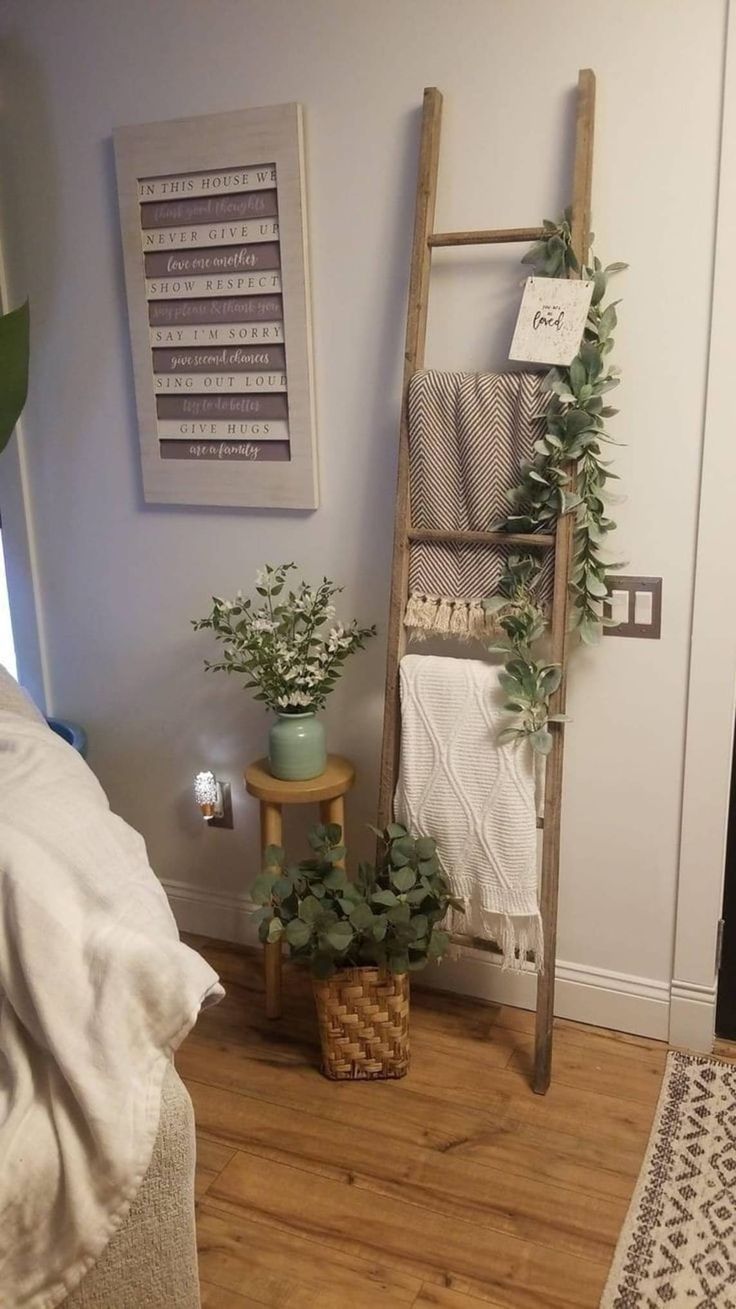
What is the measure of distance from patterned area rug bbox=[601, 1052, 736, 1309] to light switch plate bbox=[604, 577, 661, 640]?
865mm

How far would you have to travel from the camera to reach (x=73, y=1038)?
3.95ft

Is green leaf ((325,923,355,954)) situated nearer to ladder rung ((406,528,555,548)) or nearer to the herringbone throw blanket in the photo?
the herringbone throw blanket

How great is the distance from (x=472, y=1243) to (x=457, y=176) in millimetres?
1865

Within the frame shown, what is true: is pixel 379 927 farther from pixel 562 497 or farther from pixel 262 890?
pixel 562 497

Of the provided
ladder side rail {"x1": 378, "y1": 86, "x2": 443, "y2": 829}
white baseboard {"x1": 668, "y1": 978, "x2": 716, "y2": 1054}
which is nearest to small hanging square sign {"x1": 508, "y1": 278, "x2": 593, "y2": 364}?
ladder side rail {"x1": 378, "y1": 86, "x2": 443, "y2": 829}

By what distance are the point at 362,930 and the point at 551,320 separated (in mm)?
1146

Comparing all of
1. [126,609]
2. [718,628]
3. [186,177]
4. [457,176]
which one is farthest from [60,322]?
[718,628]

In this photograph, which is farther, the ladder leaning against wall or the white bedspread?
the ladder leaning against wall

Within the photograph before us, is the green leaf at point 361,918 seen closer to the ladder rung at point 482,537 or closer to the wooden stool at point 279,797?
the wooden stool at point 279,797

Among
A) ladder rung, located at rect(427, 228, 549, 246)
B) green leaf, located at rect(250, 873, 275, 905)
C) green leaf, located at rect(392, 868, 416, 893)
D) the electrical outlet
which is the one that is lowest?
the electrical outlet

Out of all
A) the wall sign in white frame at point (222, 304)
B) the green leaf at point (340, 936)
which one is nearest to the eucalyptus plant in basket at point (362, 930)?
the green leaf at point (340, 936)

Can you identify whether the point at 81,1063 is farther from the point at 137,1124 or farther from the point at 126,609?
the point at 126,609

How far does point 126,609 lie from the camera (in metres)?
2.53

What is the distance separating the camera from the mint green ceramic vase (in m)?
2.11
